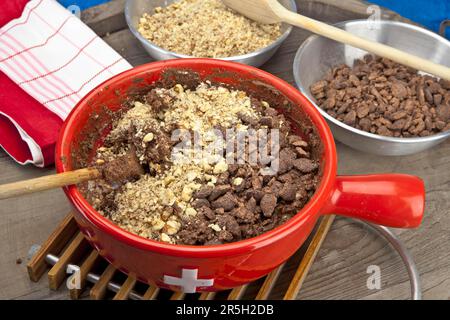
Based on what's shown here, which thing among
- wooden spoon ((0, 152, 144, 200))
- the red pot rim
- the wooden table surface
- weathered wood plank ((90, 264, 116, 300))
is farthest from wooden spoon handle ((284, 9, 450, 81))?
weathered wood plank ((90, 264, 116, 300))

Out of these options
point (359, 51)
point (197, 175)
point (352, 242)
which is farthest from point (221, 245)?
point (359, 51)

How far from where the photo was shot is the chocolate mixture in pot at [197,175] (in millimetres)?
776

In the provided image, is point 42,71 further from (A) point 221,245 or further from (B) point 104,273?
(A) point 221,245

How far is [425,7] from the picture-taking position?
141cm

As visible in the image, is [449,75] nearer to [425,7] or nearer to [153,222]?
[425,7]

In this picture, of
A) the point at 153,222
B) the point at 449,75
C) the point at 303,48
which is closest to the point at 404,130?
the point at 449,75

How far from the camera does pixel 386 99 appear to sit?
3.75 feet

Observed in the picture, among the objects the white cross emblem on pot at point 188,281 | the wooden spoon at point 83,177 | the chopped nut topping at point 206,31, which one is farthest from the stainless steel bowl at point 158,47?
the white cross emblem on pot at point 188,281

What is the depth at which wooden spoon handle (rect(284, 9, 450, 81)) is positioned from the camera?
1078 mm

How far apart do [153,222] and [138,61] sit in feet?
1.90

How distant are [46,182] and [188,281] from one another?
0.21 m

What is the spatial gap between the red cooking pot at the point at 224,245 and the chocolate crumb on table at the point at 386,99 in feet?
0.87

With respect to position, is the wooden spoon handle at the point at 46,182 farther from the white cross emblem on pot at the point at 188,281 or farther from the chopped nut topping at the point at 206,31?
the chopped nut topping at the point at 206,31
